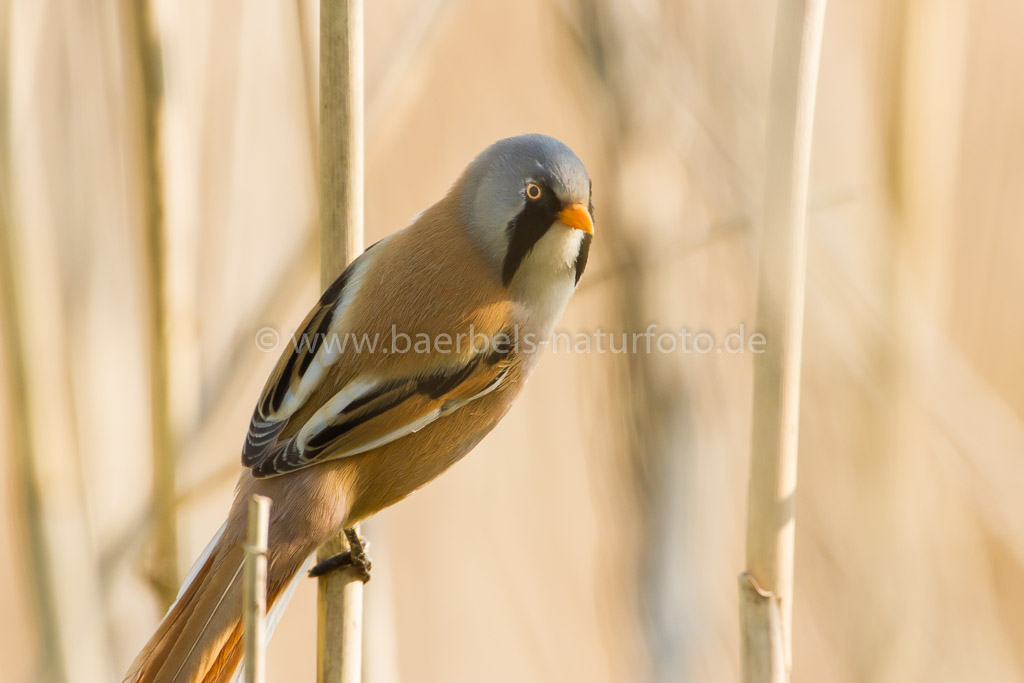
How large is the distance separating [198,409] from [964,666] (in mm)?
2161

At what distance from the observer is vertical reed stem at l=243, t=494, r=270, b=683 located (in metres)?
1.04

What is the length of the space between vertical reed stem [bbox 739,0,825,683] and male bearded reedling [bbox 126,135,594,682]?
412mm

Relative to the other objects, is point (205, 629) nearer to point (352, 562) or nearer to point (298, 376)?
point (352, 562)

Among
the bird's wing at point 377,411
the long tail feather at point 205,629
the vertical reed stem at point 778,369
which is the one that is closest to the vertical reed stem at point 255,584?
the long tail feather at point 205,629

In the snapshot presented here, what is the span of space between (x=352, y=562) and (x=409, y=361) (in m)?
0.43

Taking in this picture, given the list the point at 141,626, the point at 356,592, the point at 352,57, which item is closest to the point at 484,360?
the point at 356,592

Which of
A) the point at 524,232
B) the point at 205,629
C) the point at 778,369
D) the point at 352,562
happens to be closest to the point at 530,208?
the point at 524,232

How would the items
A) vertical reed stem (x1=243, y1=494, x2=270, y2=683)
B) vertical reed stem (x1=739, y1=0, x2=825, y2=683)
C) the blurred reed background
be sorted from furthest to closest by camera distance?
the blurred reed background
vertical reed stem (x1=739, y1=0, x2=825, y2=683)
vertical reed stem (x1=243, y1=494, x2=270, y2=683)

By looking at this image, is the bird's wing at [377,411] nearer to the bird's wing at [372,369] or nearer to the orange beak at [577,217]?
the bird's wing at [372,369]

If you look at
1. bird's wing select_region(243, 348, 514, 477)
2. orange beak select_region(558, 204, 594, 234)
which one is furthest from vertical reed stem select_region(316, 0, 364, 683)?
orange beak select_region(558, 204, 594, 234)

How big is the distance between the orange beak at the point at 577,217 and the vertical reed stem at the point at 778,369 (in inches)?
14.5

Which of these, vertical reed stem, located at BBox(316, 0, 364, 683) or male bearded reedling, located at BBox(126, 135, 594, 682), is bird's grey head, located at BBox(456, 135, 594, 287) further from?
vertical reed stem, located at BBox(316, 0, 364, 683)

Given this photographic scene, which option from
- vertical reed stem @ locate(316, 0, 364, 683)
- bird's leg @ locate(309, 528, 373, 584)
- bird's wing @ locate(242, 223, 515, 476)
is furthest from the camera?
bird's leg @ locate(309, 528, 373, 584)

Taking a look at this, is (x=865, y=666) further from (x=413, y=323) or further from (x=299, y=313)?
(x=299, y=313)
